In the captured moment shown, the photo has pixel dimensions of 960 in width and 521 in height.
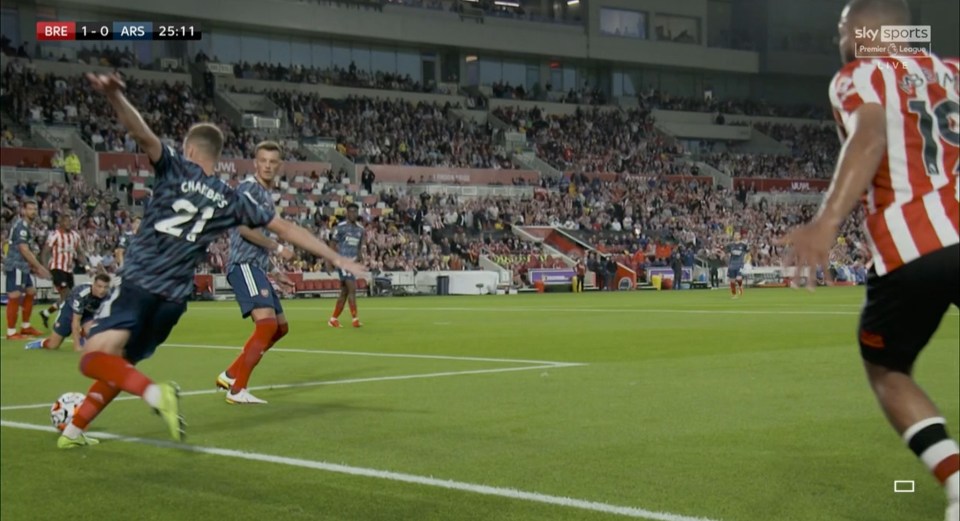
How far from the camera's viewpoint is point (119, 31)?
5.97 metres

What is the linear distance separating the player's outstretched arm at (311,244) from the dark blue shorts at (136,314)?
34.3 inches

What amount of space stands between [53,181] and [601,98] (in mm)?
37646

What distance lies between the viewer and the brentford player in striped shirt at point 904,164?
14.9 feet

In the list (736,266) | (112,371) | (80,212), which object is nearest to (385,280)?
(80,212)

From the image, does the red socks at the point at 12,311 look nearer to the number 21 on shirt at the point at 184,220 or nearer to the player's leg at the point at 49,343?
the player's leg at the point at 49,343

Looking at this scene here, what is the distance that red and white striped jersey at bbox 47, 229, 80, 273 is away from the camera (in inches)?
880

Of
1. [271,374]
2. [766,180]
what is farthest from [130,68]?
[271,374]

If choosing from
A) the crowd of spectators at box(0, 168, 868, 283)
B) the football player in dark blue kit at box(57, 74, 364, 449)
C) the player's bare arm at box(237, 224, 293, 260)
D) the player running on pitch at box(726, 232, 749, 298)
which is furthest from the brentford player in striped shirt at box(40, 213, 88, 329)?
the player running on pitch at box(726, 232, 749, 298)

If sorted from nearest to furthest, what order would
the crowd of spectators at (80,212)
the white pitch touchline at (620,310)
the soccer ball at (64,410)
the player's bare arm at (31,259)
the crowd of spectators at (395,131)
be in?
the soccer ball at (64,410)
the player's bare arm at (31,259)
the white pitch touchline at (620,310)
the crowd of spectators at (80,212)
the crowd of spectators at (395,131)

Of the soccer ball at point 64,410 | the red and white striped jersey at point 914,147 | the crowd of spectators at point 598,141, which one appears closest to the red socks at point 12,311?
the soccer ball at point 64,410

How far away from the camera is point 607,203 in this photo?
55.3m

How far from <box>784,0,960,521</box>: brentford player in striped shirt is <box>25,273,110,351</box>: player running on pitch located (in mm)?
15143

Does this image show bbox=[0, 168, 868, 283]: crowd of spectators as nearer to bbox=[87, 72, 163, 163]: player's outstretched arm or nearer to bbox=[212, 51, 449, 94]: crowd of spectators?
bbox=[212, 51, 449, 94]: crowd of spectators

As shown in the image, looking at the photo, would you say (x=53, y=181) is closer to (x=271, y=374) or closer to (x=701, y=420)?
(x=271, y=374)
